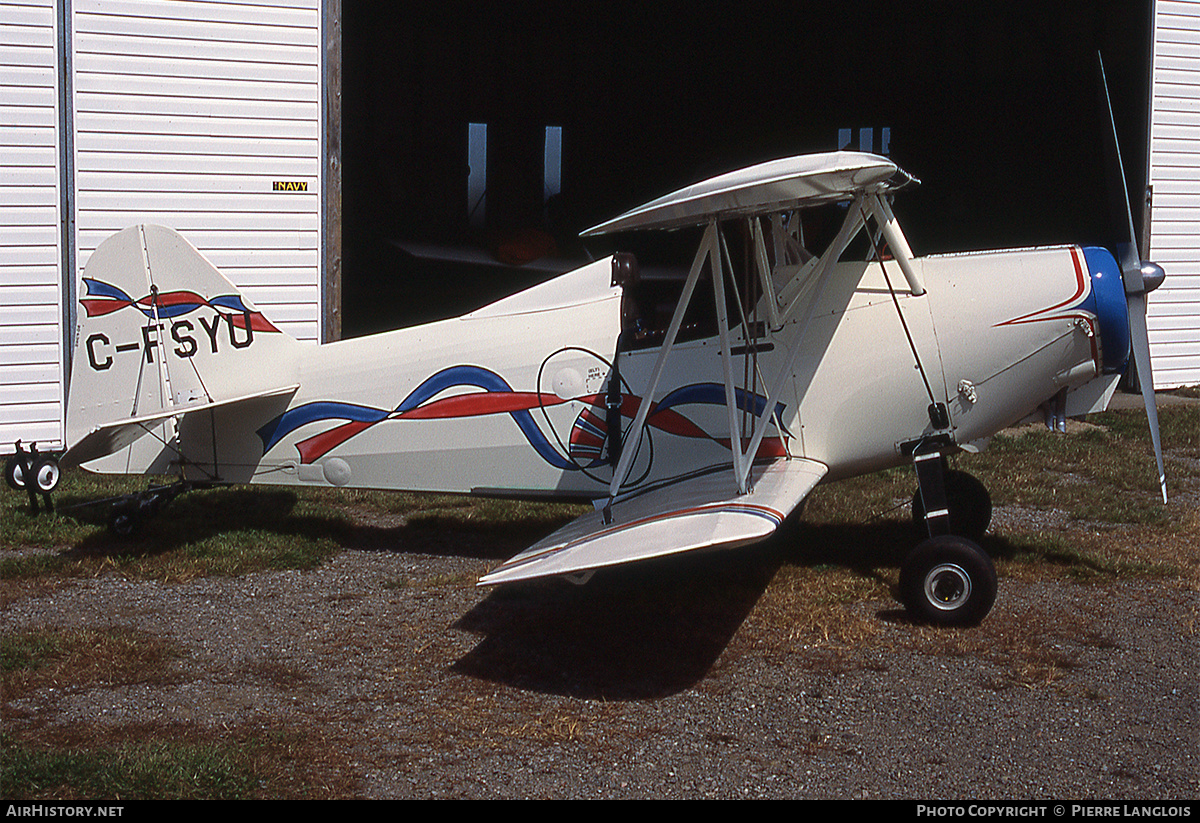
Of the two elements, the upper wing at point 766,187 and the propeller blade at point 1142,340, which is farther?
the propeller blade at point 1142,340

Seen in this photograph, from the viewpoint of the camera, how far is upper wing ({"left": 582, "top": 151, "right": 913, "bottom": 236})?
4554 millimetres

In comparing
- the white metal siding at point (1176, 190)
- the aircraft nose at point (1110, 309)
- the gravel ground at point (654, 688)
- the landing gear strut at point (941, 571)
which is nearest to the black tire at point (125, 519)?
the gravel ground at point (654, 688)

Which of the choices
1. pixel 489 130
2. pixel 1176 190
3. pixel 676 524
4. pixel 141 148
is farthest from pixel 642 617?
pixel 489 130

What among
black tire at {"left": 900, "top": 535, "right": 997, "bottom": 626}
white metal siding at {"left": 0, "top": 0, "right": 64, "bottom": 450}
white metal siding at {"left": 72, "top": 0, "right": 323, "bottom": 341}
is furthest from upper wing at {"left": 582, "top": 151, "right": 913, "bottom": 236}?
white metal siding at {"left": 0, "top": 0, "right": 64, "bottom": 450}

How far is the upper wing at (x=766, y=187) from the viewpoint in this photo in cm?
455

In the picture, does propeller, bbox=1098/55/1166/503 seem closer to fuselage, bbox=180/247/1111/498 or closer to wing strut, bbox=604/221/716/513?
fuselage, bbox=180/247/1111/498

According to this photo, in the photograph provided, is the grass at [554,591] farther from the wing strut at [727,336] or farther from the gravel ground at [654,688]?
the wing strut at [727,336]

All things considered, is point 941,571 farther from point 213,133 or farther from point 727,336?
point 213,133

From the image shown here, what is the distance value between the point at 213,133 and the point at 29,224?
1955 millimetres

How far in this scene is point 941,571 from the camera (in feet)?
17.5

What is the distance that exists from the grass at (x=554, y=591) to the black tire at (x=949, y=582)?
154mm

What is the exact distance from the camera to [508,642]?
17.4ft

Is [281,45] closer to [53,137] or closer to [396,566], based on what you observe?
[53,137]
